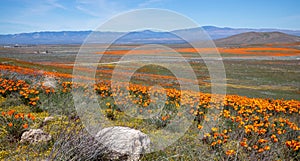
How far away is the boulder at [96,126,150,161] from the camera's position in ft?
13.5

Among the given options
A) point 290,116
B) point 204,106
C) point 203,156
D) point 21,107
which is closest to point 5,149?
point 21,107

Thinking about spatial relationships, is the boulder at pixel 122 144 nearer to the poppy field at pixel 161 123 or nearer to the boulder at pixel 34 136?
the poppy field at pixel 161 123

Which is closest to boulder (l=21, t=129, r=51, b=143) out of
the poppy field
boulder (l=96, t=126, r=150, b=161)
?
the poppy field

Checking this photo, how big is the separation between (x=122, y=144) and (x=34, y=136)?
1.70m

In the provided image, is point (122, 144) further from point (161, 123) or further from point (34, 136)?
point (161, 123)

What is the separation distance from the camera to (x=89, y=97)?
26.5 feet

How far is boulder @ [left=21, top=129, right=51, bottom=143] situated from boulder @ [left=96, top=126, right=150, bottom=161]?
3.74ft

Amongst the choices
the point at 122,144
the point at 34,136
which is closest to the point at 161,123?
the point at 122,144

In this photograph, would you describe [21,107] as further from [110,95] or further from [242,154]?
[242,154]

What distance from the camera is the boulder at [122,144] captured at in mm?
4121

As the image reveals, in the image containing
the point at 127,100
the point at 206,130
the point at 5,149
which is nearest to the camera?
the point at 5,149

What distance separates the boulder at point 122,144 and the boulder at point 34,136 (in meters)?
1.14

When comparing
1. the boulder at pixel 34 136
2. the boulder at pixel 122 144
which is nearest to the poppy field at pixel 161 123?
the boulder at pixel 34 136

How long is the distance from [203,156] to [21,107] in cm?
531
